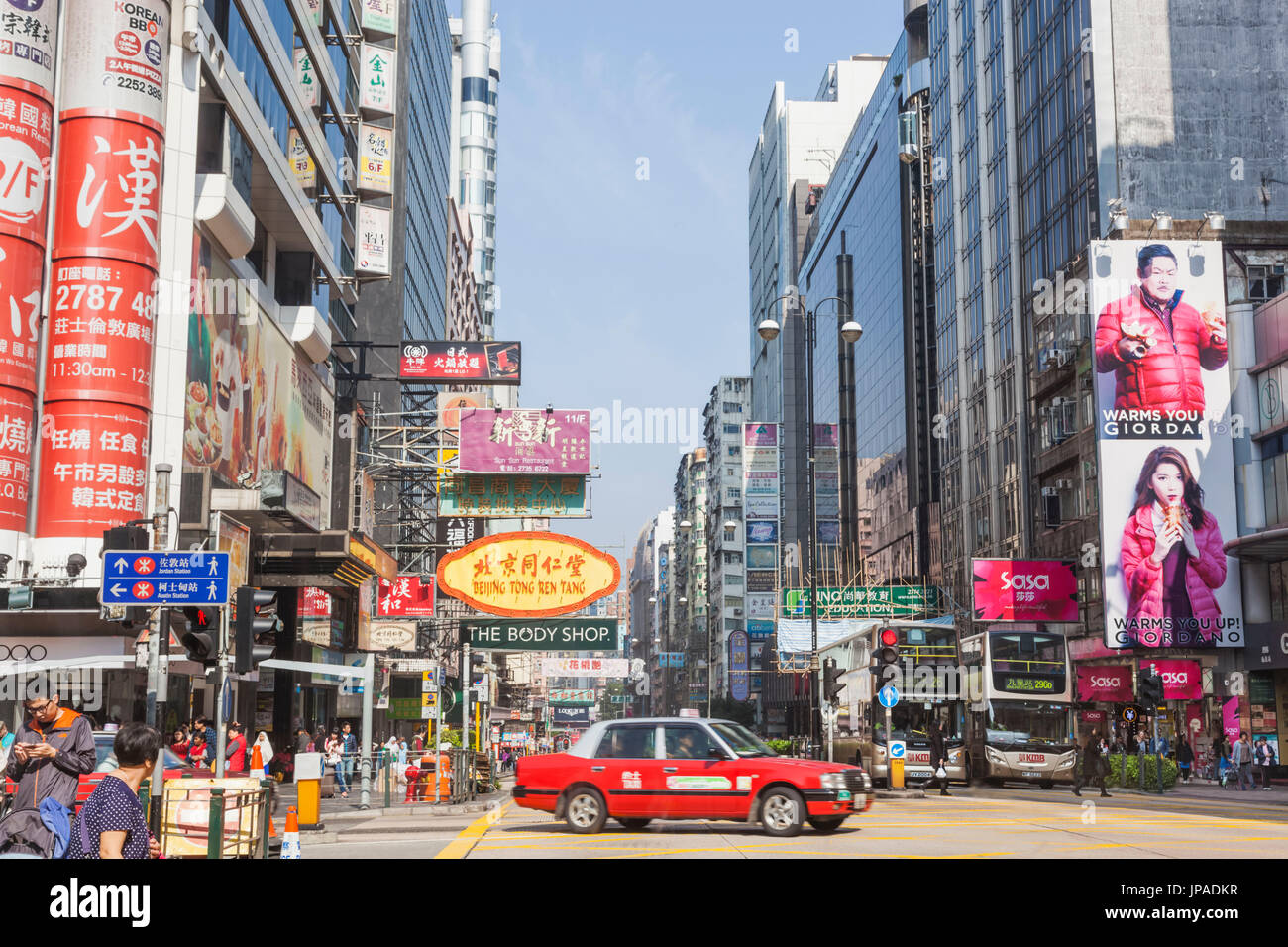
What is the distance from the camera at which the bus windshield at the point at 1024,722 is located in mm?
37000

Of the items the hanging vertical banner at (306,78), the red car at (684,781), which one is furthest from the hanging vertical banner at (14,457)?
the hanging vertical banner at (306,78)

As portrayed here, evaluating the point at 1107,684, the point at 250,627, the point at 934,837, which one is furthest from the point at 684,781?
the point at 1107,684

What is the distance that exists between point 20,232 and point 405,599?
25092 millimetres

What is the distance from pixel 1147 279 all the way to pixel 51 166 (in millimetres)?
40825

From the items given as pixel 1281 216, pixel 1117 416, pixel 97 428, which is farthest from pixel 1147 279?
→ pixel 97 428

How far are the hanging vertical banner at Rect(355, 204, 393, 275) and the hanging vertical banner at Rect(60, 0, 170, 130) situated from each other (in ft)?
76.3

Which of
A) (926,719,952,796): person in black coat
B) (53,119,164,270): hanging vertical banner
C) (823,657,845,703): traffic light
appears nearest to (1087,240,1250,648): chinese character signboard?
(926,719,952,796): person in black coat

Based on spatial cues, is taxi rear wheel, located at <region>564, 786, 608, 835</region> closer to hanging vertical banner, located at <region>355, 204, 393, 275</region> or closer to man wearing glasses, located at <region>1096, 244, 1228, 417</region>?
man wearing glasses, located at <region>1096, 244, 1228, 417</region>

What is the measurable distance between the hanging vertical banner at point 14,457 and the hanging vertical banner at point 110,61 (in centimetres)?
687

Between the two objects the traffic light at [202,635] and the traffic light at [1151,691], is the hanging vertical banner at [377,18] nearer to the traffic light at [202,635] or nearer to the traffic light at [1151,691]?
the traffic light at [1151,691]

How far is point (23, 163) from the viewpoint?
97.2 feet

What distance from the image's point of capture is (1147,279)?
5312 centimetres

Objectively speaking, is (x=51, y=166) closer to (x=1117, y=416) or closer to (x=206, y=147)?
(x=206, y=147)
